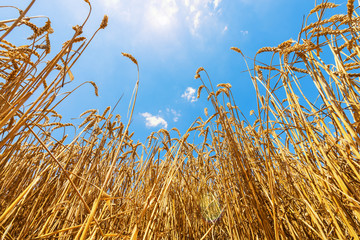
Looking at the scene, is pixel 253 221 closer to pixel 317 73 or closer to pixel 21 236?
pixel 317 73

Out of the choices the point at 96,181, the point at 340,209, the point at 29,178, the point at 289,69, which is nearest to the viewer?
the point at 340,209

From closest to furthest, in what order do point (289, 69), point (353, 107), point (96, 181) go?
point (353, 107) < point (289, 69) < point (96, 181)

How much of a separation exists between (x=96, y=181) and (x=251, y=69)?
1090 mm

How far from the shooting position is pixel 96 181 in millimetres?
1253

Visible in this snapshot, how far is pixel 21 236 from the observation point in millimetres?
897

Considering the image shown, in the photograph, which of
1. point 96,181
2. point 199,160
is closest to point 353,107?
point 199,160

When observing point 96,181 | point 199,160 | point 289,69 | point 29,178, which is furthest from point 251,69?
point 29,178

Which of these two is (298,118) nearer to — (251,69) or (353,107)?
(353,107)

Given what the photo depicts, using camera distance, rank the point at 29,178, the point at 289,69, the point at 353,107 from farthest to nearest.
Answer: the point at 29,178 → the point at 289,69 → the point at 353,107

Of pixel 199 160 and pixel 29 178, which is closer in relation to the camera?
pixel 29 178

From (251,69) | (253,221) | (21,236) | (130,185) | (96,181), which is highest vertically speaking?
(251,69)

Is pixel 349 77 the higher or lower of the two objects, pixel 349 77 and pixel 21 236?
the higher

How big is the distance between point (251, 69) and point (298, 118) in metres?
0.32

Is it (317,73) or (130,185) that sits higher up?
(317,73)
